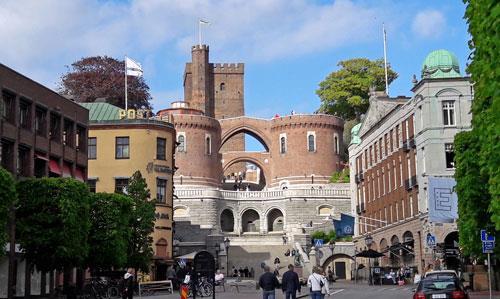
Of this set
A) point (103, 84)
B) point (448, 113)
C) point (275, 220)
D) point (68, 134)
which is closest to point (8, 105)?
point (68, 134)

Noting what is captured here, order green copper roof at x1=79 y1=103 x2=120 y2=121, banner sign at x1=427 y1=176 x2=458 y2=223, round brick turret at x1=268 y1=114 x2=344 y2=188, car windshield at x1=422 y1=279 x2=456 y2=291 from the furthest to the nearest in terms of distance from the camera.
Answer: round brick turret at x1=268 y1=114 x2=344 y2=188 < green copper roof at x1=79 y1=103 x2=120 y2=121 < banner sign at x1=427 y1=176 x2=458 y2=223 < car windshield at x1=422 y1=279 x2=456 y2=291

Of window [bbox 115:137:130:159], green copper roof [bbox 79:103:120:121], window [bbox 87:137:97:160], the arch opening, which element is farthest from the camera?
the arch opening

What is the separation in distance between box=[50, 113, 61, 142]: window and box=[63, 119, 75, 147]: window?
1404 millimetres

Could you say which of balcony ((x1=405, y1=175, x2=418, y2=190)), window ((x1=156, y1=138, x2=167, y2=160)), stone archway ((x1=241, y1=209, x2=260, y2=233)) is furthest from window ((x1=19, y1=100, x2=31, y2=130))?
stone archway ((x1=241, y1=209, x2=260, y2=233))

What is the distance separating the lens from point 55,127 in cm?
4619

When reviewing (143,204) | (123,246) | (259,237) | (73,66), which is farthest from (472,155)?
(73,66)

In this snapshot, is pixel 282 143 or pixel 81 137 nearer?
pixel 81 137

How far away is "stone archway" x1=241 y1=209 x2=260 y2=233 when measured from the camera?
327 feet

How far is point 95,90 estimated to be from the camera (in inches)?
3226

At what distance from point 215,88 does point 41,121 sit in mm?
96456

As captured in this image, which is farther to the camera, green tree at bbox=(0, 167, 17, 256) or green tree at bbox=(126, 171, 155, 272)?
green tree at bbox=(126, 171, 155, 272)

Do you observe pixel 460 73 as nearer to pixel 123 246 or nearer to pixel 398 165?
pixel 398 165

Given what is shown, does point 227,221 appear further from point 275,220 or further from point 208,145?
point 208,145

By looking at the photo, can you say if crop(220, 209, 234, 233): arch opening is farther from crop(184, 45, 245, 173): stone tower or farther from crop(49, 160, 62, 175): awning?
crop(49, 160, 62, 175): awning
